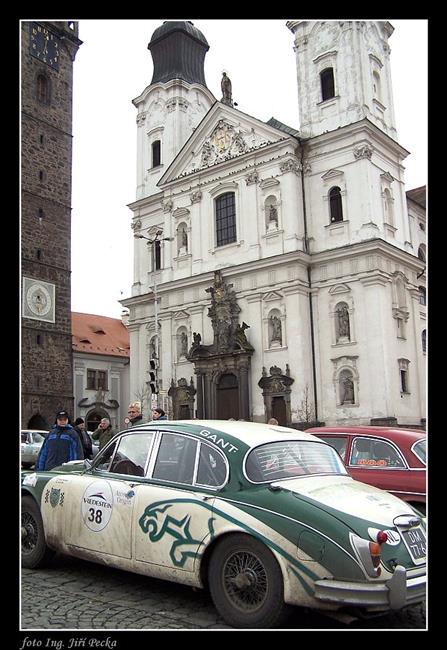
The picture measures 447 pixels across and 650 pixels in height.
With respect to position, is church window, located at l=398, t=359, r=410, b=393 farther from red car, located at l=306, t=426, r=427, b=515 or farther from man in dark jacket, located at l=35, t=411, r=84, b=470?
man in dark jacket, located at l=35, t=411, r=84, b=470

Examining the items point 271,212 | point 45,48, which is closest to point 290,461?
point 271,212

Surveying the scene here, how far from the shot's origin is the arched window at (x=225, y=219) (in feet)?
112

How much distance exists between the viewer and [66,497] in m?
6.67

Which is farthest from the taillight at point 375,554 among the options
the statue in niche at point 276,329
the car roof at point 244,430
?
the statue in niche at point 276,329

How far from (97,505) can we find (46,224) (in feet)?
114

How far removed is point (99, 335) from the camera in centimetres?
5116

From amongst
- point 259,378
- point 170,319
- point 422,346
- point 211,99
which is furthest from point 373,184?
point 211,99

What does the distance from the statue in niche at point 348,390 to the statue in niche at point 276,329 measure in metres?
3.71

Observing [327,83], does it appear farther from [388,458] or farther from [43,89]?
[388,458]

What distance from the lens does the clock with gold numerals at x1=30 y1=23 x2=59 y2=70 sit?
129ft

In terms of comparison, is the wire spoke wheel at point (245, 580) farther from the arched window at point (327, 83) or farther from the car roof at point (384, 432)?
the arched window at point (327, 83)

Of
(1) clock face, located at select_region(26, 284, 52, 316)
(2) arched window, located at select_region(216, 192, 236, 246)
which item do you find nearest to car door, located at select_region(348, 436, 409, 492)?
(2) arched window, located at select_region(216, 192, 236, 246)

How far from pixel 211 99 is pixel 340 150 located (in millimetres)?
13271
